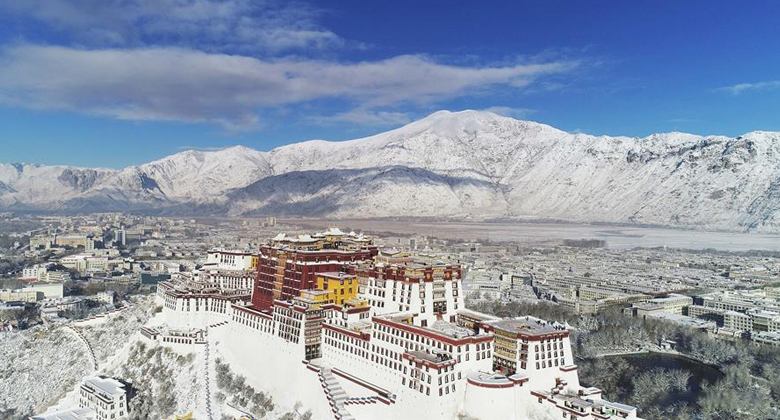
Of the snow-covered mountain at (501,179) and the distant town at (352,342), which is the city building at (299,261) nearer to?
the distant town at (352,342)

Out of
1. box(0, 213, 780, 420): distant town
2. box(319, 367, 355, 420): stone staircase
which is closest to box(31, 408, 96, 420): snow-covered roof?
box(0, 213, 780, 420): distant town

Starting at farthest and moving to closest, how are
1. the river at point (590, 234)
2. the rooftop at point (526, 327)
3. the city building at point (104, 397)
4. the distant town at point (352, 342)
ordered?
the river at point (590, 234) < the city building at point (104, 397) < the rooftop at point (526, 327) < the distant town at point (352, 342)

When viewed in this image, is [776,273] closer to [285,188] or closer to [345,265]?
[345,265]

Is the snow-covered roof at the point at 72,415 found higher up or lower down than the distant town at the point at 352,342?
lower down

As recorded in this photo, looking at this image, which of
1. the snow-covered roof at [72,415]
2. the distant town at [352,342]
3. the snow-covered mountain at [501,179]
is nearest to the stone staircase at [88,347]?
the distant town at [352,342]

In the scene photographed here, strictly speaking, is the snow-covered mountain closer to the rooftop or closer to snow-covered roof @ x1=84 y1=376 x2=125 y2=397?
snow-covered roof @ x1=84 y1=376 x2=125 y2=397

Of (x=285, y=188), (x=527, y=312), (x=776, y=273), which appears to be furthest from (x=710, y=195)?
(x=285, y=188)

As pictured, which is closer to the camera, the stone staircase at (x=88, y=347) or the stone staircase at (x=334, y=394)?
the stone staircase at (x=334, y=394)
